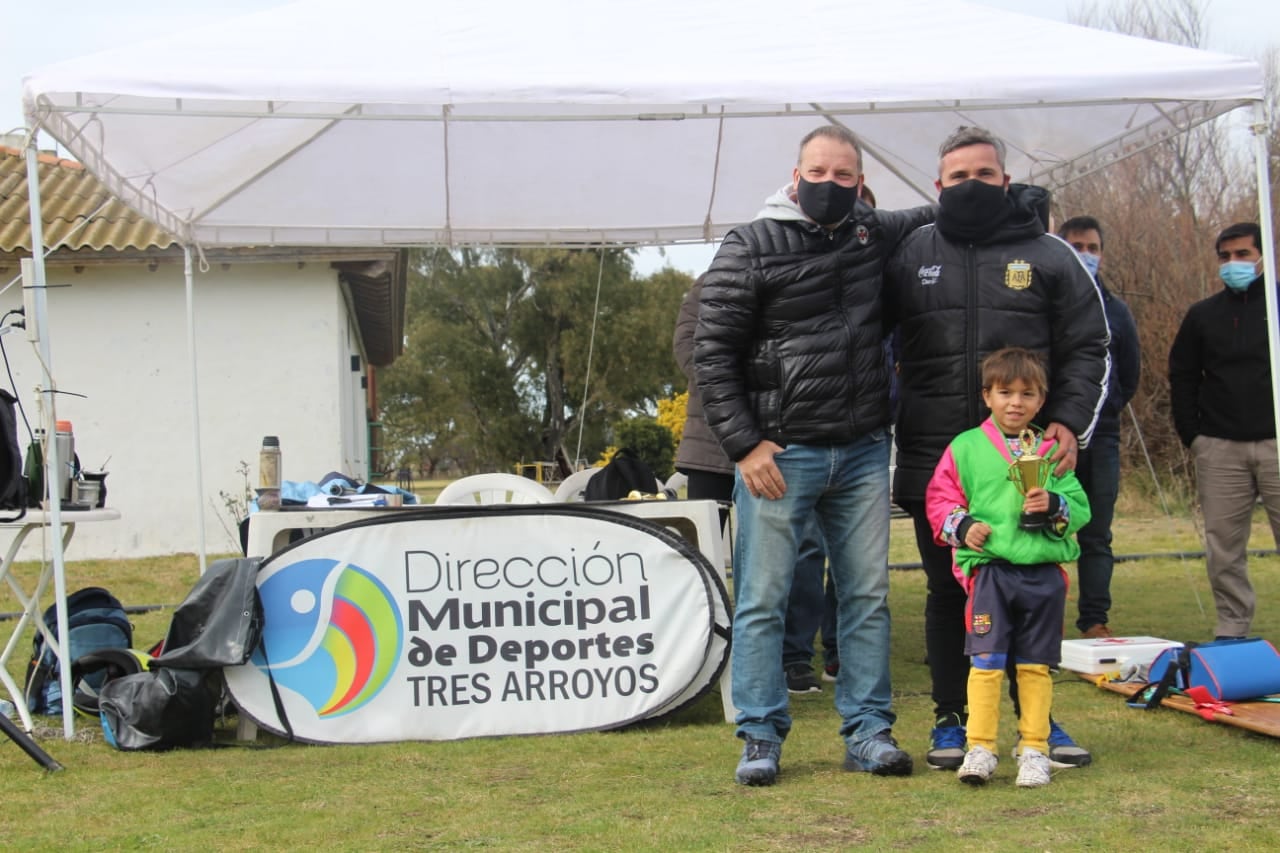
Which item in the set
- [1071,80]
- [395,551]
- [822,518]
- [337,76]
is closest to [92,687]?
[395,551]

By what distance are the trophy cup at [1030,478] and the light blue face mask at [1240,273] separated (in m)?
2.65

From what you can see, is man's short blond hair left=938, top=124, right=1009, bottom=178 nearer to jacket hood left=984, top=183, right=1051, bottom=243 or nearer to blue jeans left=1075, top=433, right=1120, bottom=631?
jacket hood left=984, top=183, right=1051, bottom=243

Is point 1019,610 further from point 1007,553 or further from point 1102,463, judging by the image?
point 1102,463

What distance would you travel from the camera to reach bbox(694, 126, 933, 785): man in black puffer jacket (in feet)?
12.1

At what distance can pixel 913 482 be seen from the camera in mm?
3855

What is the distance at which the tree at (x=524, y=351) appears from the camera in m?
30.3

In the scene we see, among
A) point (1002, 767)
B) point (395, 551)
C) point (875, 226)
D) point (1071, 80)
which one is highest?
point (1071, 80)

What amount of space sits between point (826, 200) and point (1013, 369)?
717 mm

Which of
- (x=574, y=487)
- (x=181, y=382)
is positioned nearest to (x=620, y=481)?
(x=574, y=487)

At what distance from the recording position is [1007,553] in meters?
3.58

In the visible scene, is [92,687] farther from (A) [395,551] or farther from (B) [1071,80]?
(B) [1071,80]

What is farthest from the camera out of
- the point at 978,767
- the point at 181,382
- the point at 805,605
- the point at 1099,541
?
the point at 181,382

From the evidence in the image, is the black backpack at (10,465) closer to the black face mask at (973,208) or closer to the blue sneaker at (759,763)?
the blue sneaker at (759,763)

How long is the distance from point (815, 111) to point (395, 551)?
2542 mm
